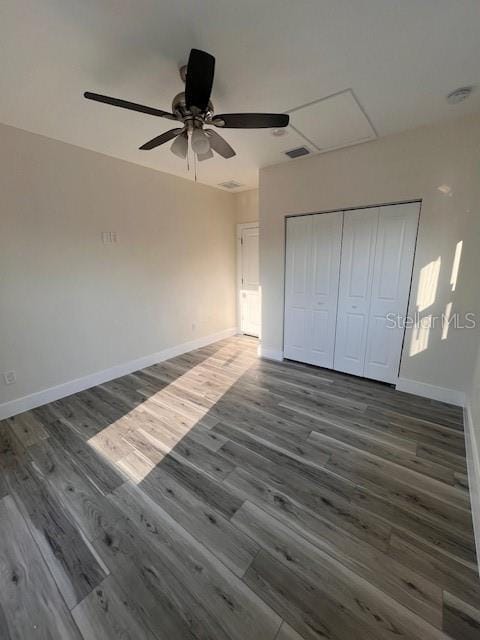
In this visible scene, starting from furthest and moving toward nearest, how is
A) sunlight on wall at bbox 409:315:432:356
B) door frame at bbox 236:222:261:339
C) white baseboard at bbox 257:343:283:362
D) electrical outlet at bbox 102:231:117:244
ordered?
door frame at bbox 236:222:261:339 → white baseboard at bbox 257:343:283:362 → electrical outlet at bbox 102:231:117:244 → sunlight on wall at bbox 409:315:432:356

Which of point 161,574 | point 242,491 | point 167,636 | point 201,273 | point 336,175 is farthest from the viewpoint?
point 201,273

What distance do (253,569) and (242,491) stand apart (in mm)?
445

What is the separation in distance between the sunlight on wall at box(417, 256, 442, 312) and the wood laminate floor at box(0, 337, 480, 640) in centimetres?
103

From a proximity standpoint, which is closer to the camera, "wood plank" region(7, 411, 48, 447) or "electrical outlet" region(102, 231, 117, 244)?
"wood plank" region(7, 411, 48, 447)

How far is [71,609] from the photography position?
1141mm

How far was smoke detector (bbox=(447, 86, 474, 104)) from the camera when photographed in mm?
1928

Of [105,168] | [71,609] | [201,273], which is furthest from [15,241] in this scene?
[71,609]

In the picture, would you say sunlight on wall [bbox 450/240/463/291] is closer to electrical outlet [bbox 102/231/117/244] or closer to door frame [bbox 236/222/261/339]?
door frame [bbox 236/222/261/339]

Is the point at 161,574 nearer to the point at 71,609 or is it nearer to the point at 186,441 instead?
the point at 71,609

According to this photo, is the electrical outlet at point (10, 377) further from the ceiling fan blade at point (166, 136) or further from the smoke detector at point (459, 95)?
the smoke detector at point (459, 95)

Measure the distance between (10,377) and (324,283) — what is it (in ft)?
11.5

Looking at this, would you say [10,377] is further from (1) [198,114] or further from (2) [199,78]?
(2) [199,78]

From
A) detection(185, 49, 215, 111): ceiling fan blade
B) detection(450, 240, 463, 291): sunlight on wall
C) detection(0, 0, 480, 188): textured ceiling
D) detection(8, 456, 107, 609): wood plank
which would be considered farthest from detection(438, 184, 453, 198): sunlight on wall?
detection(8, 456, 107, 609): wood plank

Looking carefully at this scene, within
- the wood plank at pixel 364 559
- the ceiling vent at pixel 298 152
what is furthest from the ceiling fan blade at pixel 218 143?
the wood plank at pixel 364 559
